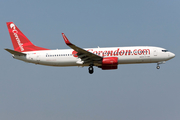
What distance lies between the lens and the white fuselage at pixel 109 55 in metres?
51.8

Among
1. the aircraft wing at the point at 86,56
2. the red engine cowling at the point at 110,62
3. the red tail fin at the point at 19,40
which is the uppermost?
the red tail fin at the point at 19,40

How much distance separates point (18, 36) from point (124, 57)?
68.9ft

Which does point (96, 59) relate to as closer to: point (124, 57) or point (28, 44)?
point (124, 57)

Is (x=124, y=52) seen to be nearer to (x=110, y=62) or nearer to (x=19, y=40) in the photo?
(x=110, y=62)

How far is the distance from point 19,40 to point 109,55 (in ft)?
58.6

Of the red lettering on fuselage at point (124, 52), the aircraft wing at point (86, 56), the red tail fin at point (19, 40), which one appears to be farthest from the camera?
the red tail fin at point (19, 40)

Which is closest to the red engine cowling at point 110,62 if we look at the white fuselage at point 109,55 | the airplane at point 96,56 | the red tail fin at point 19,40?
the airplane at point 96,56

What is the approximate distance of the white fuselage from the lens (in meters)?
51.8

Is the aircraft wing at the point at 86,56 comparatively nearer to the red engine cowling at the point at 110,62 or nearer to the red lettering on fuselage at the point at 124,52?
the red engine cowling at the point at 110,62

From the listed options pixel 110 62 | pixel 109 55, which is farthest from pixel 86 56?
pixel 110 62

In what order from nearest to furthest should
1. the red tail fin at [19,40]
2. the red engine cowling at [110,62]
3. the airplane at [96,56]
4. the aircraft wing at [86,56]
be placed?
the aircraft wing at [86,56], the red engine cowling at [110,62], the airplane at [96,56], the red tail fin at [19,40]

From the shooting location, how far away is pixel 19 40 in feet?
188

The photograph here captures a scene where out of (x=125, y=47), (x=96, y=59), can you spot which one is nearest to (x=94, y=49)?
(x=96, y=59)

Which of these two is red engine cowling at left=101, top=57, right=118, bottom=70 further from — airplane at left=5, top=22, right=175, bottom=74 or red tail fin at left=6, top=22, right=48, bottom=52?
red tail fin at left=6, top=22, right=48, bottom=52
